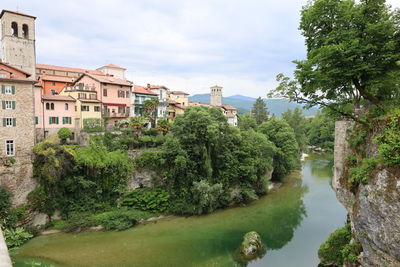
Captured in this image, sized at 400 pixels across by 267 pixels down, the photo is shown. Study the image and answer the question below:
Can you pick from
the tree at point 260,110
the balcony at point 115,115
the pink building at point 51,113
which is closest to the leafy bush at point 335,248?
the balcony at point 115,115

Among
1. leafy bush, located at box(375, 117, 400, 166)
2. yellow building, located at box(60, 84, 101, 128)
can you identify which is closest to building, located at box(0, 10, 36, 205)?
yellow building, located at box(60, 84, 101, 128)

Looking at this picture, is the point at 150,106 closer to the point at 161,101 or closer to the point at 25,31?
the point at 161,101

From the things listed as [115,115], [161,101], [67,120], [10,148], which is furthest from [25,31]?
[161,101]

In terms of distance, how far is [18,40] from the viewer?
2805 cm

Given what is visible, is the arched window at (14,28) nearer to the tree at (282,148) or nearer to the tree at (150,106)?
the tree at (150,106)

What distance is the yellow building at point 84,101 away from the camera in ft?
102

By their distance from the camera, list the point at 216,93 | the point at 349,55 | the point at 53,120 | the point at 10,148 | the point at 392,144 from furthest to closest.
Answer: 1. the point at 216,93
2. the point at 53,120
3. the point at 10,148
4. the point at 349,55
5. the point at 392,144

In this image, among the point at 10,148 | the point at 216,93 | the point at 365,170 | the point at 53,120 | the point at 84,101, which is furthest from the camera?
the point at 216,93

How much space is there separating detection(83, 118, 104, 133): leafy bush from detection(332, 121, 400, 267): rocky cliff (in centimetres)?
2660

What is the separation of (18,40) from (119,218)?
22.5 metres

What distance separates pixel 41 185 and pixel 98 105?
13.3 m

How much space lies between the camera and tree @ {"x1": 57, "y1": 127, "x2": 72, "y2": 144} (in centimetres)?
2828

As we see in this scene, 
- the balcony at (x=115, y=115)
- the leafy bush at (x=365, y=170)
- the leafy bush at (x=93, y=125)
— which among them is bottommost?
the leafy bush at (x=365, y=170)

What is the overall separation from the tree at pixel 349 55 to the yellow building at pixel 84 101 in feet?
84.0
